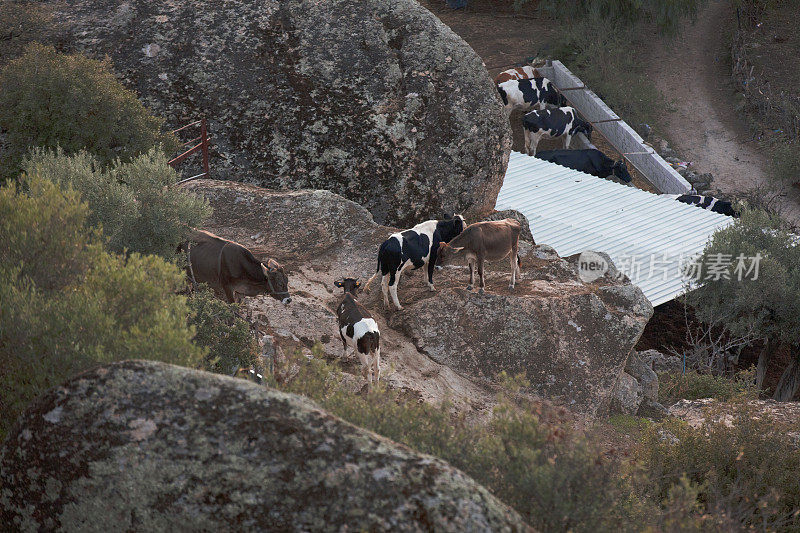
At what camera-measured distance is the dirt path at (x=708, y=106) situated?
3120cm

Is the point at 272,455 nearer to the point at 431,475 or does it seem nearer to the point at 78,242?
the point at 431,475

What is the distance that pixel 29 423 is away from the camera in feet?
22.1

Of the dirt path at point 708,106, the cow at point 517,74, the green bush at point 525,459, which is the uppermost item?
the green bush at point 525,459

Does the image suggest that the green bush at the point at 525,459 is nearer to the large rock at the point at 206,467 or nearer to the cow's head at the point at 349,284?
the large rock at the point at 206,467

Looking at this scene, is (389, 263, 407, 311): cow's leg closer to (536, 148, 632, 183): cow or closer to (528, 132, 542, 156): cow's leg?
(536, 148, 632, 183): cow

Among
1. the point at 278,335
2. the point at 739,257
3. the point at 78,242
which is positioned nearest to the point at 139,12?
the point at 278,335

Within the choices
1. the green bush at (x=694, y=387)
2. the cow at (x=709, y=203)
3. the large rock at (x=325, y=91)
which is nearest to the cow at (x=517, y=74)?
the cow at (x=709, y=203)

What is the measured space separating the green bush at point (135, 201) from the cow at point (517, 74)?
70.8 feet

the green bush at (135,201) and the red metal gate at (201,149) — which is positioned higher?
the green bush at (135,201)

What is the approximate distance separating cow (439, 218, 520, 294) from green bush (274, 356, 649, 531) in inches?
214

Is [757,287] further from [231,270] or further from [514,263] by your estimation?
[231,270]

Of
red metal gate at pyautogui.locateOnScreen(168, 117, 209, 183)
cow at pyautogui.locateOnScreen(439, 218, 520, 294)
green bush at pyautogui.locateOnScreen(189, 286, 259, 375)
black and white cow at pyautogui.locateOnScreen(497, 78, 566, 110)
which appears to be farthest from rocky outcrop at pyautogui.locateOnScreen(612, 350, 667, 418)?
black and white cow at pyautogui.locateOnScreen(497, 78, 566, 110)

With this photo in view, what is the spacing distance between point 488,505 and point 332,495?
3.70 ft

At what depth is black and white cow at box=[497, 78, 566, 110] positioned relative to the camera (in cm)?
3159
